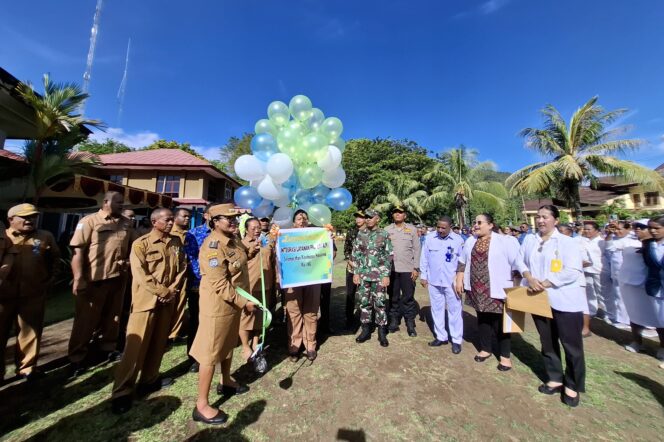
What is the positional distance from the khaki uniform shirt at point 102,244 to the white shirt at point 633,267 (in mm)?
7508

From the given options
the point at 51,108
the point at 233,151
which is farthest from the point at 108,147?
the point at 51,108

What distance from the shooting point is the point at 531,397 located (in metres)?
3.04

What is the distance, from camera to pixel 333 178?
4.56 metres

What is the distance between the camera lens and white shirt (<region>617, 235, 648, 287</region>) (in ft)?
14.7

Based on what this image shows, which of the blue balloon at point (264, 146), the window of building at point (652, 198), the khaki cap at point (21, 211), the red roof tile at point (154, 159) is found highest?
the red roof tile at point (154, 159)

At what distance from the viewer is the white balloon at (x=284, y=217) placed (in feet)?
14.1

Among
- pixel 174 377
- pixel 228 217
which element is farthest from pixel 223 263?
pixel 174 377

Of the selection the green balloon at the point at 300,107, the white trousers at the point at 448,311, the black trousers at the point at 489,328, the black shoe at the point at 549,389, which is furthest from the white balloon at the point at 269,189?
the black shoe at the point at 549,389

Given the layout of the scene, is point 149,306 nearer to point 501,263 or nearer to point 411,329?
point 411,329

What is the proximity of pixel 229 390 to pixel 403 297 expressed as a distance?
3.10 m

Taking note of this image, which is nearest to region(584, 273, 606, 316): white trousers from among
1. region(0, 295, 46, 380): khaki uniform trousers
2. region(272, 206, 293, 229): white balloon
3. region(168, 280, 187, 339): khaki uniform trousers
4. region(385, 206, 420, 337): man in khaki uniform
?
region(385, 206, 420, 337): man in khaki uniform

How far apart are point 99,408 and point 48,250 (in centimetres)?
213

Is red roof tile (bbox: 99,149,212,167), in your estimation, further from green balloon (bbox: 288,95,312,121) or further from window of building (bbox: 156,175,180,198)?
green balloon (bbox: 288,95,312,121)

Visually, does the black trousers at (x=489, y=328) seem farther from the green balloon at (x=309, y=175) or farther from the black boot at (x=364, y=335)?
the green balloon at (x=309, y=175)
